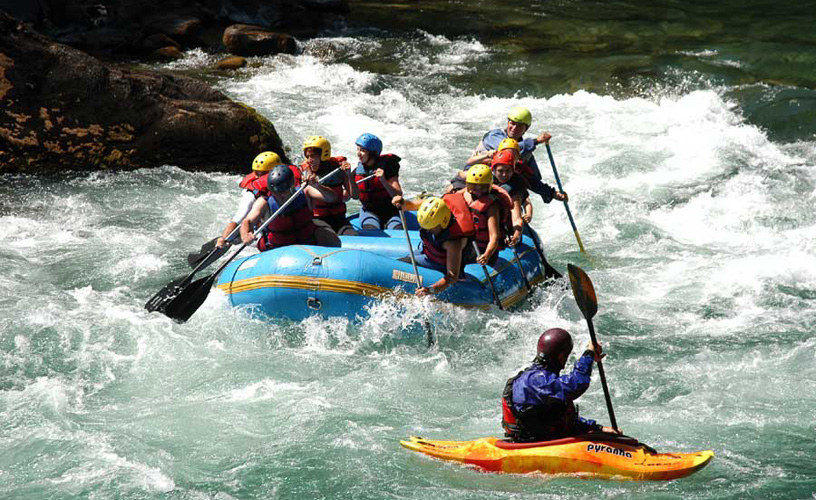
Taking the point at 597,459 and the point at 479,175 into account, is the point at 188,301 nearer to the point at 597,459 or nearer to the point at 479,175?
the point at 479,175

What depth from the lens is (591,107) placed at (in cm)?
1519

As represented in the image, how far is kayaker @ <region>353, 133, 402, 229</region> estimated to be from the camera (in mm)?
8633

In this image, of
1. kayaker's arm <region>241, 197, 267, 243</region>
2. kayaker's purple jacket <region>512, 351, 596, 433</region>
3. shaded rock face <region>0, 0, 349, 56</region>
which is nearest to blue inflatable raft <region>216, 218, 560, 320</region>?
kayaker's arm <region>241, 197, 267, 243</region>

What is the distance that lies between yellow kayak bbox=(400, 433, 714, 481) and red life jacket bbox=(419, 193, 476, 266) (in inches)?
94.6

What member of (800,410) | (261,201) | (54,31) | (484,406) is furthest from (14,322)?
(54,31)

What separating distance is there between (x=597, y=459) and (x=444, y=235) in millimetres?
2699

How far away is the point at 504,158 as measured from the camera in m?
8.39

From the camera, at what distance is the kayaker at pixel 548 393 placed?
18.1 feet

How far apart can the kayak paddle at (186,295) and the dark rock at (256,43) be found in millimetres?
10129

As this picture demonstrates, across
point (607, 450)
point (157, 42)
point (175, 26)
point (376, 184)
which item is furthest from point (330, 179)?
point (175, 26)

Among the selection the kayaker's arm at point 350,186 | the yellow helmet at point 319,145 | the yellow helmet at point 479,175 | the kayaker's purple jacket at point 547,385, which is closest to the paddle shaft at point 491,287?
the yellow helmet at point 479,175

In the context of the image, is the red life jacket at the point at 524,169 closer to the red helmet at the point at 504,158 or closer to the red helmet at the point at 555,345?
the red helmet at the point at 504,158

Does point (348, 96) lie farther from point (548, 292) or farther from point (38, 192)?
point (548, 292)

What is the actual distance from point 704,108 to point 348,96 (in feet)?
18.4
